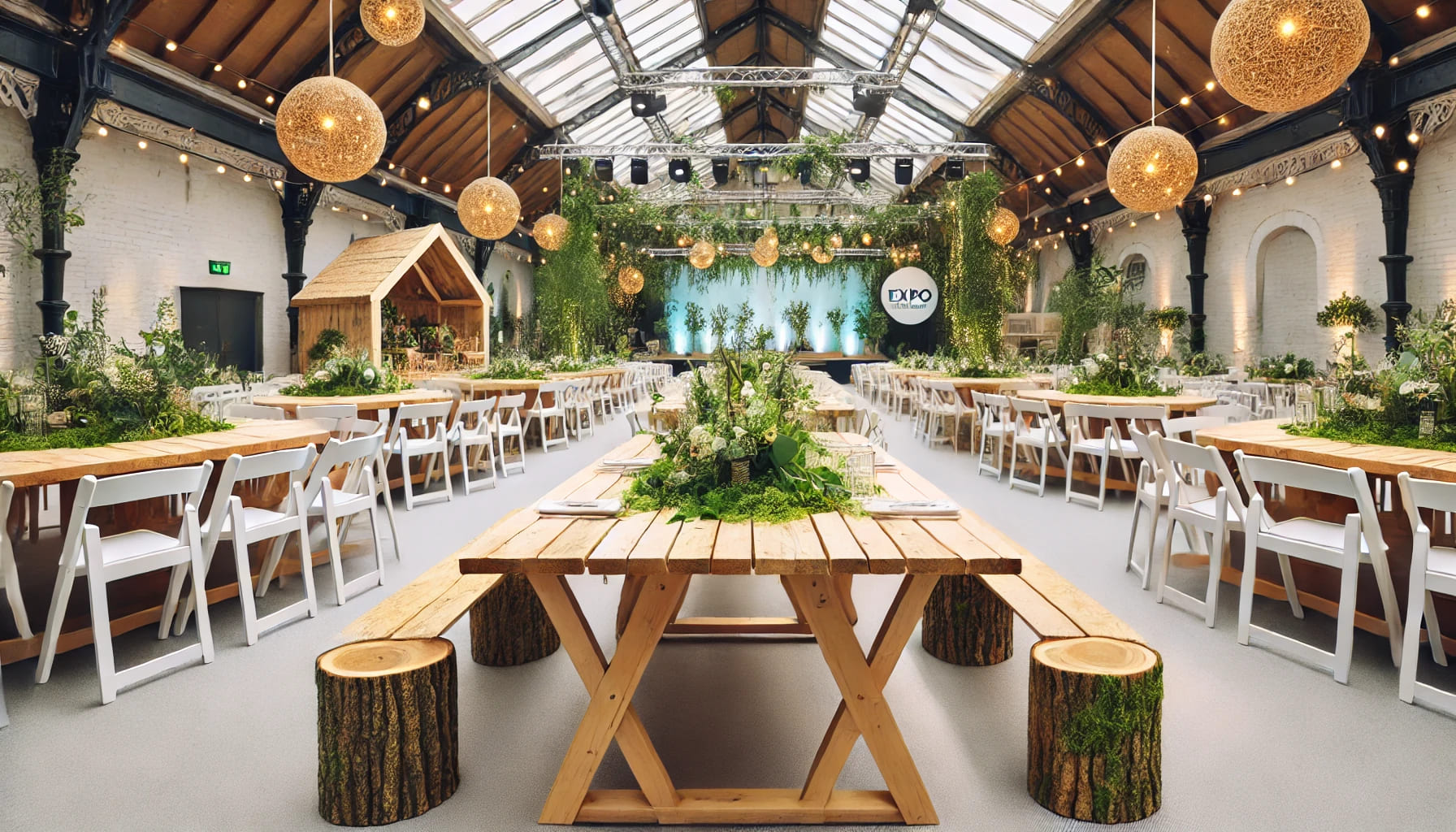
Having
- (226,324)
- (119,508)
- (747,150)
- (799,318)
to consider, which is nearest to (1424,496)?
(119,508)

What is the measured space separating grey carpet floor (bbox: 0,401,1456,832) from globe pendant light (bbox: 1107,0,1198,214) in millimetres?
3283

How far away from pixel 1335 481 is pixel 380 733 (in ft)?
10.2

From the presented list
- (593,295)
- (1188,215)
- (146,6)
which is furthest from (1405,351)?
Answer: (593,295)

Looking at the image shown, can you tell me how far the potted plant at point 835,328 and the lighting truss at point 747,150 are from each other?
924cm

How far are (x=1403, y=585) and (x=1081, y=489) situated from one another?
324 centimetres

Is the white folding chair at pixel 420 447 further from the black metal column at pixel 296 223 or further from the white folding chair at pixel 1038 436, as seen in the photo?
the black metal column at pixel 296 223

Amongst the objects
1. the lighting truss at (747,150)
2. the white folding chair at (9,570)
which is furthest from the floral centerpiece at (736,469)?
the lighting truss at (747,150)

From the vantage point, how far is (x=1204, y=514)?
3.46 m

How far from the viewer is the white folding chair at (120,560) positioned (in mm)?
2566

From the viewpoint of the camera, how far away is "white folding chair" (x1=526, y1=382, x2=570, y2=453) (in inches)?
336

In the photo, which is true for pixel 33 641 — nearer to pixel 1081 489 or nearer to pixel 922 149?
pixel 1081 489

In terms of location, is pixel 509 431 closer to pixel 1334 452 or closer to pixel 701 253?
pixel 1334 452

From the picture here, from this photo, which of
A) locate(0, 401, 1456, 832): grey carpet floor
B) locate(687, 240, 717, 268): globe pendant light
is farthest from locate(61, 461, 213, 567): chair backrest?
locate(687, 240, 717, 268): globe pendant light

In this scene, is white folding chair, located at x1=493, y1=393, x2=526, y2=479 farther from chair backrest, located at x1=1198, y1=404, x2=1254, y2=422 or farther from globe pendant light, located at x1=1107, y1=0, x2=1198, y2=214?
chair backrest, located at x1=1198, y1=404, x2=1254, y2=422
